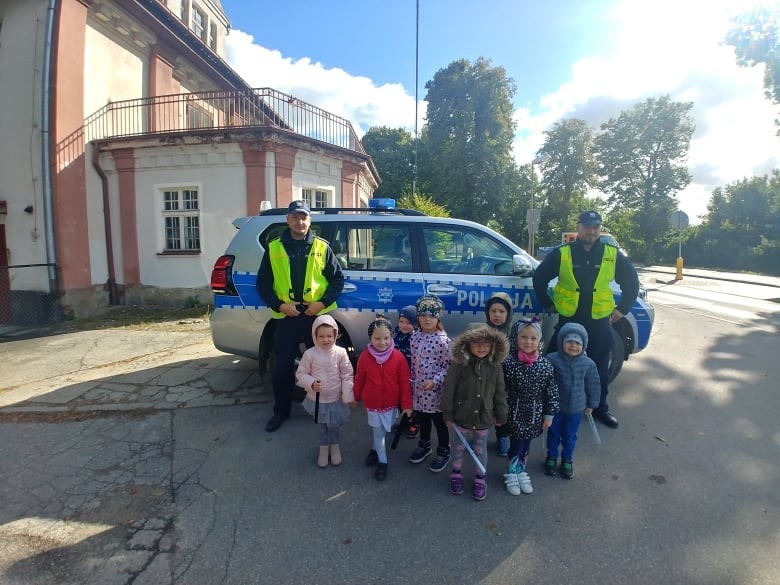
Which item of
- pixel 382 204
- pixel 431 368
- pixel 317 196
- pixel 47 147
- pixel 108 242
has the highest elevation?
pixel 47 147

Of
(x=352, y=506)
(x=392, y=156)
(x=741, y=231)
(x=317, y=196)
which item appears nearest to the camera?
(x=352, y=506)

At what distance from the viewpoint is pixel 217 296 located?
419 centimetres

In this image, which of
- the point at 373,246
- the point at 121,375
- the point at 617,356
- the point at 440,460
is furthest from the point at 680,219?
the point at 121,375

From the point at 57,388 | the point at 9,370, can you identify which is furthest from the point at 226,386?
the point at 9,370

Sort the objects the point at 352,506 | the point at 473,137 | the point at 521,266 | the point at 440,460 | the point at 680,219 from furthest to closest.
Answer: the point at 473,137, the point at 680,219, the point at 521,266, the point at 440,460, the point at 352,506

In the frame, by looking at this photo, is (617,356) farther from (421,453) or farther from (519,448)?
(421,453)

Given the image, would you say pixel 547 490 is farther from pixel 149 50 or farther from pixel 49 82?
pixel 149 50

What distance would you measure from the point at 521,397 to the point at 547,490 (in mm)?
620

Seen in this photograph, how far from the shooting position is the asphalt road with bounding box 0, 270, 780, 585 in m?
2.11

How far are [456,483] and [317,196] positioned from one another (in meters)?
9.27

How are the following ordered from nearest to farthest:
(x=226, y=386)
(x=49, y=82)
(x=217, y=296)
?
(x=217, y=296), (x=226, y=386), (x=49, y=82)

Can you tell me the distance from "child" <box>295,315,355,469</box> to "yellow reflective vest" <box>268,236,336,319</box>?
49 centimetres

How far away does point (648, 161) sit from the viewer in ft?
117

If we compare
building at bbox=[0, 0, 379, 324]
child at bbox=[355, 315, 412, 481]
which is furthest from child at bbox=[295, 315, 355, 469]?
building at bbox=[0, 0, 379, 324]
